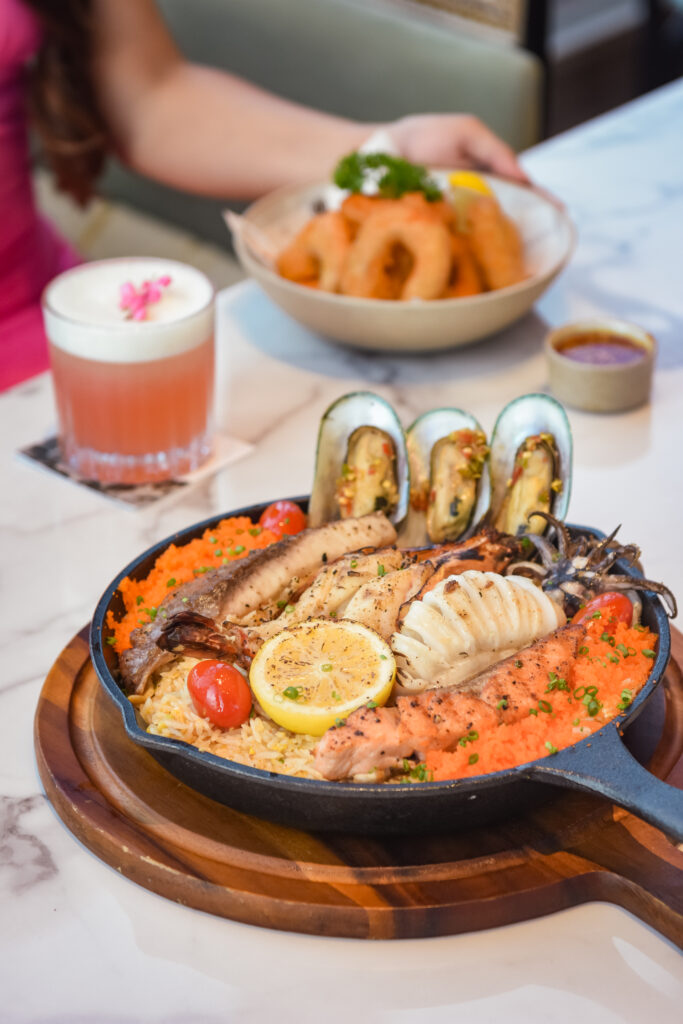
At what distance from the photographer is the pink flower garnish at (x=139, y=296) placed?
6.41 ft

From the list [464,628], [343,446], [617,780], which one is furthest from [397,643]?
[343,446]

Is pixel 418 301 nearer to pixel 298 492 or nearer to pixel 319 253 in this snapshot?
pixel 319 253

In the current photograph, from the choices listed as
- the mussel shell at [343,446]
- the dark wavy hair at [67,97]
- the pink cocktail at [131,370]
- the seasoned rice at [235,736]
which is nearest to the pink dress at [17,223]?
the dark wavy hair at [67,97]

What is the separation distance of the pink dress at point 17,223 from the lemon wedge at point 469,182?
1089 mm

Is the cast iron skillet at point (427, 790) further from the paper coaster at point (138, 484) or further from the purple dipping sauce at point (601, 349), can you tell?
the purple dipping sauce at point (601, 349)

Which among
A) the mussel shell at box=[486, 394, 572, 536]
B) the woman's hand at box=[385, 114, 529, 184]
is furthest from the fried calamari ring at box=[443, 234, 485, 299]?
the mussel shell at box=[486, 394, 572, 536]

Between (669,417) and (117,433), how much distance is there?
1.07m

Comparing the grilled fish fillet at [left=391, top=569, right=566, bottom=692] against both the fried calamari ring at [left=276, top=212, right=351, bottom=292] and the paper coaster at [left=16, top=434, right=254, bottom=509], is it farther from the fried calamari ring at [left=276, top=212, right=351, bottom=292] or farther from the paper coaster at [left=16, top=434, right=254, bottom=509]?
the fried calamari ring at [left=276, top=212, right=351, bottom=292]

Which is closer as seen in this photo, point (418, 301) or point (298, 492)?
point (298, 492)

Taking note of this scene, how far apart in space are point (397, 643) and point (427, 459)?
489 millimetres

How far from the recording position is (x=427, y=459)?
176 cm

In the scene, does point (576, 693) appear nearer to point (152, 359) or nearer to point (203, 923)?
point (203, 923)

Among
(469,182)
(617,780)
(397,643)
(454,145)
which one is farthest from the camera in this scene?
(454,145)

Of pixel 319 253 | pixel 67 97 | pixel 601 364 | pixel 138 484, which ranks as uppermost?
pixel 67 97
